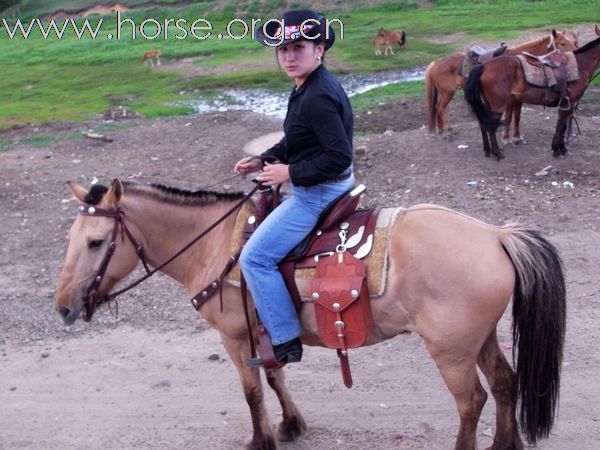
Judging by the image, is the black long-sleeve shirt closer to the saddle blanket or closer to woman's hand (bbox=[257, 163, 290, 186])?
woman's hand (bbox=[257, 163, 290, 186])

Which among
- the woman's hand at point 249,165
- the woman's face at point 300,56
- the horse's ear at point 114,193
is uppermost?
the woman's face at point 300,56

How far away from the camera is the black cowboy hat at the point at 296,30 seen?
3.81 meters

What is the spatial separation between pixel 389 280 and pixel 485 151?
754cm

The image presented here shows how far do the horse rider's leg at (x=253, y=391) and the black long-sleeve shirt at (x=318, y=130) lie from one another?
1.16 m

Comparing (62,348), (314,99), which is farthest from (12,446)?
(314,99)

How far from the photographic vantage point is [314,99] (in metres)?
3.79

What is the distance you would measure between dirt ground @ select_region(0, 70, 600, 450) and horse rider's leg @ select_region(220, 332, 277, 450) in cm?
28

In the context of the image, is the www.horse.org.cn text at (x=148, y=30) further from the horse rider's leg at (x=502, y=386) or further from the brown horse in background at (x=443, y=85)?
the horse rider's leg at (x=502, y=386)

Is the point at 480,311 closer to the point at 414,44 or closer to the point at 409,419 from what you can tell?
the point at 409,419

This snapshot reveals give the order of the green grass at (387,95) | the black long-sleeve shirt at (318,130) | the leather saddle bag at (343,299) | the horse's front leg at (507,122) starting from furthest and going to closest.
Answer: the green grass at (387,95) → the horse's front leg at (507,122) → the leather saddle bag at (343,299) → the black long-sleeve shirt at (318,130)

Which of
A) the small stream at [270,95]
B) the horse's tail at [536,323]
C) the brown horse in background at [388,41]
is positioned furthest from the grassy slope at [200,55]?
the horse's tail at [536,323]

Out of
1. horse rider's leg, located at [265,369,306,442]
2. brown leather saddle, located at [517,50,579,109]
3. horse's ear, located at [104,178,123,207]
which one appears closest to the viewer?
horse's ear, located at [104,178,123,207]

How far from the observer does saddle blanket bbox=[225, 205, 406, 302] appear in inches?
156

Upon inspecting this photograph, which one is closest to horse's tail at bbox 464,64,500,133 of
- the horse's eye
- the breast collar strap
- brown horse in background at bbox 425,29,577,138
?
brown horse in background at bbox 425,29,577,138
